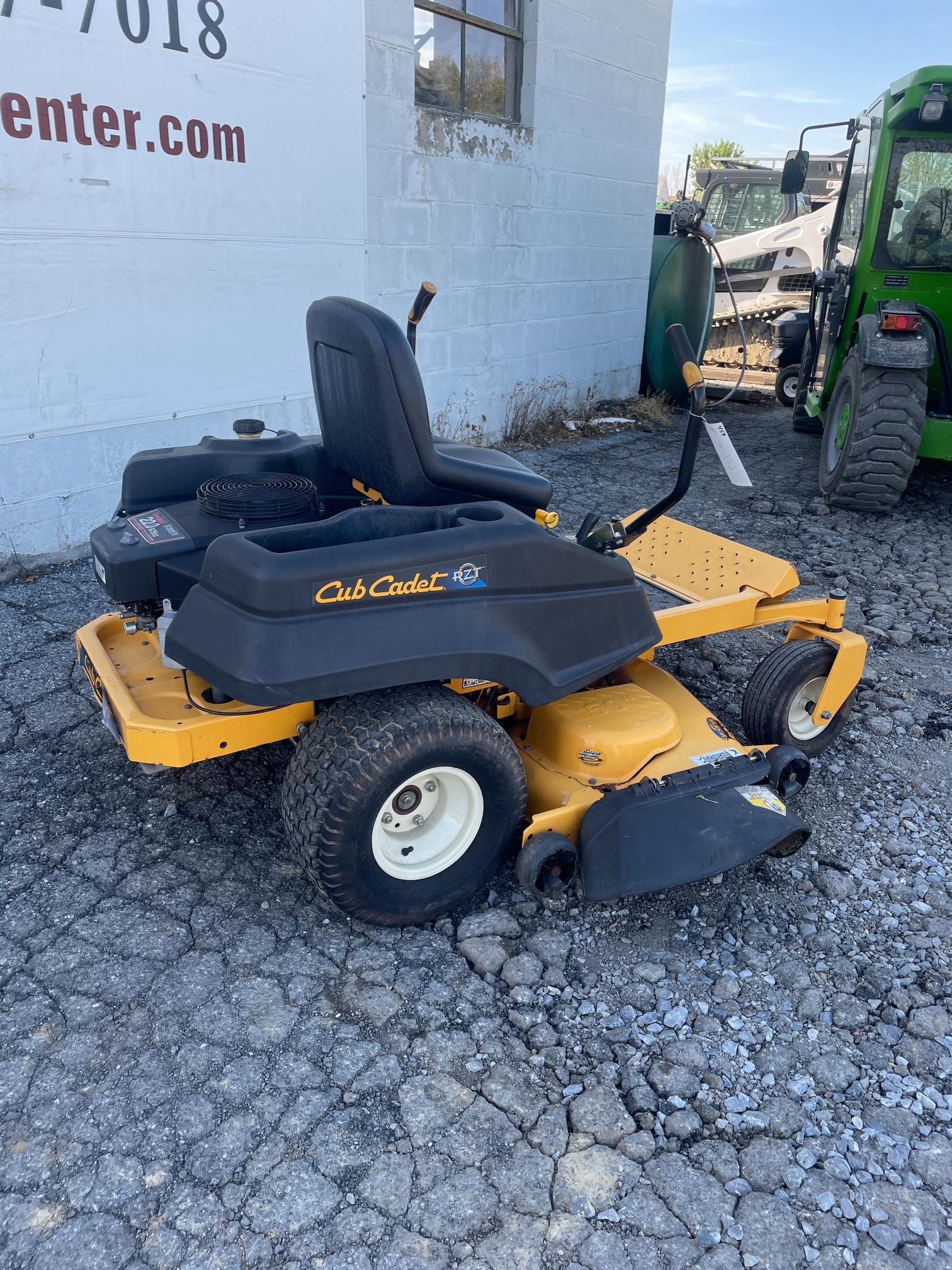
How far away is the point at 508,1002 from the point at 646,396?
830 cm

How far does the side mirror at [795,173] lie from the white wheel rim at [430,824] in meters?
5.45

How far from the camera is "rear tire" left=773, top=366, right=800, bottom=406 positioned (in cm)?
960

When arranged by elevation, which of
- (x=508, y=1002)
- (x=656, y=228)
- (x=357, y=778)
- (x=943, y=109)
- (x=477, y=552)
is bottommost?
(x=508, y=1002)

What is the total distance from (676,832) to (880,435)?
4.10 m

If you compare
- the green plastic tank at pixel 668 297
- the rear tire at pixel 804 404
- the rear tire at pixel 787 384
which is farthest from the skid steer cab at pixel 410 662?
the rear tire at pixel 787 384

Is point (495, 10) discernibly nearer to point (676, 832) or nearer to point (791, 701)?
point (791, 701)

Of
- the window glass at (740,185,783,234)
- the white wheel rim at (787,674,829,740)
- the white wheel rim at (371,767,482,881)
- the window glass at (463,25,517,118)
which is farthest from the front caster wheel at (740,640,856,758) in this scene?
the window glass at (740,185,783,234)

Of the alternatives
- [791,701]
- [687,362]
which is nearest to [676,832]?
[791,701]

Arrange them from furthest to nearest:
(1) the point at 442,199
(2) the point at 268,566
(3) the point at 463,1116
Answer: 1. (1) the point at 442,199
2. (2) the point at 268,566
3. (3) the point at 463,1116

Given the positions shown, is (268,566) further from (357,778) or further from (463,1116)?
Answer: (463,1116)

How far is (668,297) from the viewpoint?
380 inches

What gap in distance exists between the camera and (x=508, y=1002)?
90.4 inches

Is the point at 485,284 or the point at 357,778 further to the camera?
the point at 485,284

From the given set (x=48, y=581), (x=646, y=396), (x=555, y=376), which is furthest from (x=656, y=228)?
(x=48, y=581)
